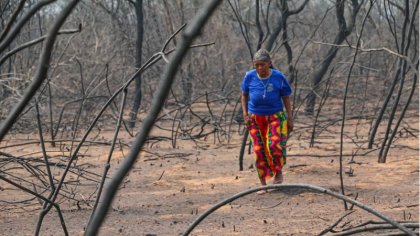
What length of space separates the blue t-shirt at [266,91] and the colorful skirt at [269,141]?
0.06 m

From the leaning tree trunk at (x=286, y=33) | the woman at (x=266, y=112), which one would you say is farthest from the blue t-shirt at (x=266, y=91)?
the leaning tree trunk at (x=286, y=33)

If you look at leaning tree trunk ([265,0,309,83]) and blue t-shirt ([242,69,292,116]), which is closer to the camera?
blue t-shirt ([242,69,292,116])

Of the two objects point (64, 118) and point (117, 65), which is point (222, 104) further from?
point (64, 118)

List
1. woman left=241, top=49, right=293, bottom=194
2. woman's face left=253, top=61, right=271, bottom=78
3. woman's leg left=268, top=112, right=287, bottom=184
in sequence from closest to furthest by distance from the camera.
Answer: woman's face left=253, top=61, right=271, bottom=78 → woman left=241, top=49, right=293, bottom=194 → woman's leg left=268, top=112, right=287, bottom=184

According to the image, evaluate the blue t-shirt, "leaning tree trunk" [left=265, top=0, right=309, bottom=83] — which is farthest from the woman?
"leaning tree trunk" [left=265, top=0, right=309, bottom=83]

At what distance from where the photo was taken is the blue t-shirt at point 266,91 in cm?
646

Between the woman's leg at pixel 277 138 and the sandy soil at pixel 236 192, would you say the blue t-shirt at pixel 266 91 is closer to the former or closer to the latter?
the woman's leg at pixel 277 138

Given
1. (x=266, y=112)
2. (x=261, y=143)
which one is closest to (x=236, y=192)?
(x=261, y=143)

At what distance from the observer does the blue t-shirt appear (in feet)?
21.2

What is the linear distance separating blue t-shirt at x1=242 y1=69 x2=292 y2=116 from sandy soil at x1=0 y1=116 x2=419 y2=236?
0.69 meters

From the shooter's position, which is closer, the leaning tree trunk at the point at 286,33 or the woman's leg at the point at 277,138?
the woman's leg at the point at 277,138

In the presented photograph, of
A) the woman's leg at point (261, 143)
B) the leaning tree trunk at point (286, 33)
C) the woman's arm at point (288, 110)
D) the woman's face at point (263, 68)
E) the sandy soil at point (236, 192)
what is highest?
the leaning tree trunk at point (286, 33)

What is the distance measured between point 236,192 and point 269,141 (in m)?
0.64

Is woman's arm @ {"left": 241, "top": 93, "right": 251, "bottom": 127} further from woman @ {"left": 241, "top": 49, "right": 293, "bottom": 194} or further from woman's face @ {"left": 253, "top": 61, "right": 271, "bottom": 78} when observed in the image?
woman's face @ {"left": 253, "top": 61, "right": 271, "bottom": 78}
